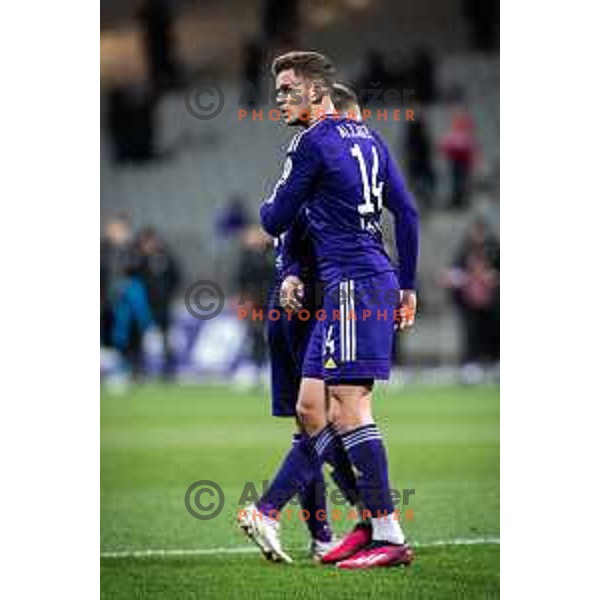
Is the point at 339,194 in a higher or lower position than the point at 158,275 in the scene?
higher

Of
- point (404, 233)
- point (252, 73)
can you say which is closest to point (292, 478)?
point (404, 233)

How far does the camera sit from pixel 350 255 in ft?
15.9

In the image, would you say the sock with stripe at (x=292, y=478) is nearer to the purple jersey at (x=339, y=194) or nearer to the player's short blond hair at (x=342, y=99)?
the purple jersey at (x=339, y=194)

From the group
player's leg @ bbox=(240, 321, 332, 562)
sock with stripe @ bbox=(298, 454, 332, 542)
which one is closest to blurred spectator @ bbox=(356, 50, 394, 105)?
player's leg @ bbox=(240, 321, 332, 562)

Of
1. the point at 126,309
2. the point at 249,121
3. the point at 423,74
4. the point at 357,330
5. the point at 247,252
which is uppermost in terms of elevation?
the point at 423,74

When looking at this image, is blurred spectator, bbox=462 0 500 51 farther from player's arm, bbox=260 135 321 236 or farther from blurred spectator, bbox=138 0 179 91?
blurred spectator, bbox=138 0 179 91

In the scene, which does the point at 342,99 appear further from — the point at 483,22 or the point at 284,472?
the point at 284,472

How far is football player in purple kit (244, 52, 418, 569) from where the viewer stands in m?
4.82

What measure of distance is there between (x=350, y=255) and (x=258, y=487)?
113cm

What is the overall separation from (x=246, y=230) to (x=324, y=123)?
658 cm
